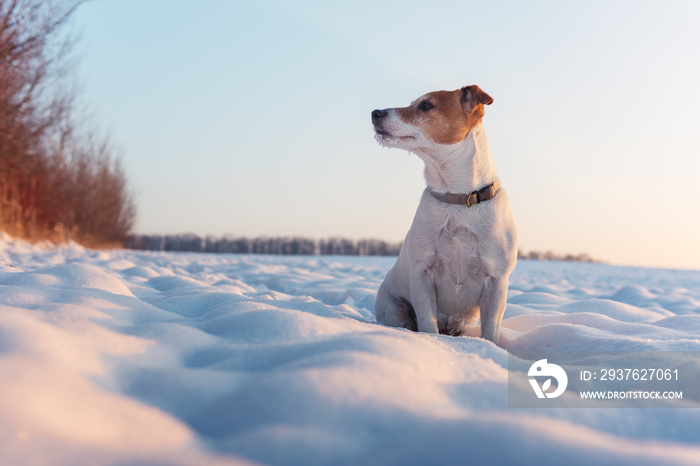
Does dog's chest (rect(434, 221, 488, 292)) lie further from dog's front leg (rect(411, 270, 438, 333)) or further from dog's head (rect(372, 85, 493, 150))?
dog's head (rect(372, 85, 493, 150))

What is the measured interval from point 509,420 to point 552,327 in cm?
190

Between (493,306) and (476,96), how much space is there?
132cm

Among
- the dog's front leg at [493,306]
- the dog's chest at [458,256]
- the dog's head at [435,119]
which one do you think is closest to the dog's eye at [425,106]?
the dog's head at [435,119]

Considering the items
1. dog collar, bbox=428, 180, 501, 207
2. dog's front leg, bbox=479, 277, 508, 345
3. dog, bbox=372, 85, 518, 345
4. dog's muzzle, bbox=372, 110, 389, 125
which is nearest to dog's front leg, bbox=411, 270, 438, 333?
dog, bbox=372, 85, 518, 345

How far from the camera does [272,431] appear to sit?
1.30 m

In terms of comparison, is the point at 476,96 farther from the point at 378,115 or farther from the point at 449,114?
the point at 378,115

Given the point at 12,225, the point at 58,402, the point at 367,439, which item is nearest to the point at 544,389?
the point at 367,439

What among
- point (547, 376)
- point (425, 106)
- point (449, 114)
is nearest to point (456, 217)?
point (449, 114)

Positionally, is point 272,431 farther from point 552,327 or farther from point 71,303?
point 552,327

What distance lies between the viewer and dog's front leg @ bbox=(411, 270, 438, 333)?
2.91 meters

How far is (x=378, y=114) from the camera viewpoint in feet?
10.3

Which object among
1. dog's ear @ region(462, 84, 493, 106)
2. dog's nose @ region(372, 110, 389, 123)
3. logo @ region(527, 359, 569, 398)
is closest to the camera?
logo @ region(527, 359, 569, 398)

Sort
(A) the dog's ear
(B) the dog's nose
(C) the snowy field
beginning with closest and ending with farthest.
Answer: (C) the snowy field < (A) the dog's ear < (B) the dog's nose

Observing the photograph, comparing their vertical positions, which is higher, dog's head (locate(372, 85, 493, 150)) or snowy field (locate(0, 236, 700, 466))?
dog's head (locate(372, 85, 493, 150))
